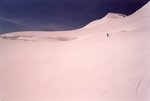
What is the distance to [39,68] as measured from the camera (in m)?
1.89

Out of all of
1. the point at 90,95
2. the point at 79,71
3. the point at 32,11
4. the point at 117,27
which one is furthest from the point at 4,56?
the point at 117,27

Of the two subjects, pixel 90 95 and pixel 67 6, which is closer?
pixel 90 95

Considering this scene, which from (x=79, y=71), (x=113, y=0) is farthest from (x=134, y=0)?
(x=79, y=71)

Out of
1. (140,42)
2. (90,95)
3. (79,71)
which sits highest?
(140,42)

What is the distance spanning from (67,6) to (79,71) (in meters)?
0.43

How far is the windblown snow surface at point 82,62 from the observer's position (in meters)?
1.78

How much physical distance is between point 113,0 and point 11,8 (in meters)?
0.67

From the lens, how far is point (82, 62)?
74.5 inches

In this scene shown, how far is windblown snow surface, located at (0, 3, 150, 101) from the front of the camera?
1.78 meters

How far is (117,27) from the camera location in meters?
1.96

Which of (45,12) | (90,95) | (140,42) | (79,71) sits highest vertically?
(45,12)

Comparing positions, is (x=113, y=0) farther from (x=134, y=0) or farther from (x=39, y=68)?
(x=39, y=68)

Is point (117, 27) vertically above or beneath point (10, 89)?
above

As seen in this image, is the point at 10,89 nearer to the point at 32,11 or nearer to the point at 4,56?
the point at 4,56
